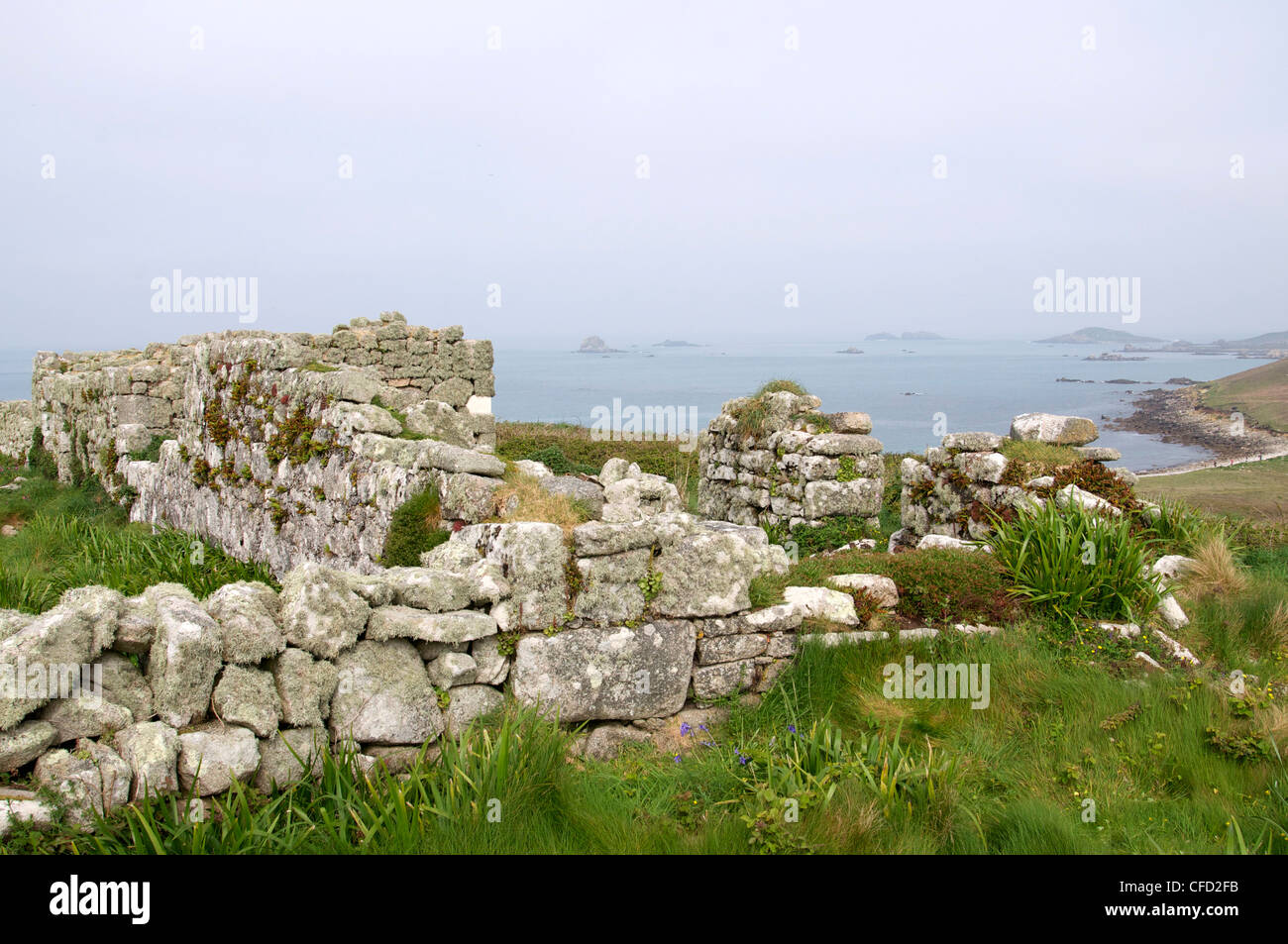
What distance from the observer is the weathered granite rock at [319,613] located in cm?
442

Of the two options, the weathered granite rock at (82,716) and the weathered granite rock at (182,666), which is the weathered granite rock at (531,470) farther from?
the weathered granite rock at (82,716)

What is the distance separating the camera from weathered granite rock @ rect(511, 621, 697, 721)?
16.6 ft

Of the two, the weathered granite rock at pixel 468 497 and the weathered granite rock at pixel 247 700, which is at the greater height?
the weathered granite rock at pixel 468 497

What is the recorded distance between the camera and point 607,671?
5.18 meters

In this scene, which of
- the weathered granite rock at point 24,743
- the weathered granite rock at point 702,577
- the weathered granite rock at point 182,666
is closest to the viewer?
the weathered granite rock at point 24,743

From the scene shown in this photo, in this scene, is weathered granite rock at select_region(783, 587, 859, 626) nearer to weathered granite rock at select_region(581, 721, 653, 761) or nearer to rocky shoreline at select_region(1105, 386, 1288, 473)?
weathered granite rock at select_region(581, 721, 653, 761)

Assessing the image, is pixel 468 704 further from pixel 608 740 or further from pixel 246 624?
pixel 246 624

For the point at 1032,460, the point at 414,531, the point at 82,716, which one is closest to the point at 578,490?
the point at 414,531

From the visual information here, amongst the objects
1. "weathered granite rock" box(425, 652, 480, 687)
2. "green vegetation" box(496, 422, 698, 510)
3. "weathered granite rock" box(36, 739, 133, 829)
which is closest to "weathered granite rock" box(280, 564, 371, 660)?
"weathered granite rock" box(425, 652, 480, 687)

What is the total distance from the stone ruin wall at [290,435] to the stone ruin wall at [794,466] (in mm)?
4727

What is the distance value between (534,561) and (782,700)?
6.32ft

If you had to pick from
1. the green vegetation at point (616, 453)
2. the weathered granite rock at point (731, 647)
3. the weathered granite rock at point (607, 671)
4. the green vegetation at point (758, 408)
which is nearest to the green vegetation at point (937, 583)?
the weathered granite rock at point (731, 647)
